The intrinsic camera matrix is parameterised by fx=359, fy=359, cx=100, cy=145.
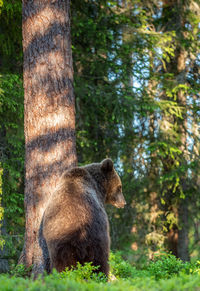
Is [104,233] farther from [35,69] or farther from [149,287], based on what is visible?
[35,69]

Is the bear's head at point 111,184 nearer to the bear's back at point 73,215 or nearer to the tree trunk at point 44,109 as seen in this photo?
the tree trunk at point 44,109

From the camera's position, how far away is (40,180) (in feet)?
17.7

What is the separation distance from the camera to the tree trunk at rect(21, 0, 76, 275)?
5.40 m

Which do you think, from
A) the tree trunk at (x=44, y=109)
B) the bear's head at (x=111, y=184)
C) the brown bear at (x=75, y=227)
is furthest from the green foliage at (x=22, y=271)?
the bear's head at (x=111, y=184)

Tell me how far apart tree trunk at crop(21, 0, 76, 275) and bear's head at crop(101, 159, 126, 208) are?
534 mm

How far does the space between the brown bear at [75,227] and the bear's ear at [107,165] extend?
0.81 meters

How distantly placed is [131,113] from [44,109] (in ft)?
16.0

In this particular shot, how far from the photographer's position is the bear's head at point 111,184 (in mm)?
5668

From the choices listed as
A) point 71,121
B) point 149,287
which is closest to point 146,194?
point 71,121

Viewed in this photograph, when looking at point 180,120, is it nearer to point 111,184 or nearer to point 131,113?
point 131,113

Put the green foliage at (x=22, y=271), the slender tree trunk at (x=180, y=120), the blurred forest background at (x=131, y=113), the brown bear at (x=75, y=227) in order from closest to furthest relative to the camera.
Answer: the brown bear at (x=75, y=227) < the green foliage at (x=22, y=271) < the blurred forest background at (x=131, y=113) < the slender tree trunk at (x=180, y=120)

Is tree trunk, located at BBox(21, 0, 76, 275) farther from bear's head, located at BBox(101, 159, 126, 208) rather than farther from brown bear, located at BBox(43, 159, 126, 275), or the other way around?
brown bear, located at BBox(43, 159, 126, 275)

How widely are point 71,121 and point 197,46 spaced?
7.80 metres

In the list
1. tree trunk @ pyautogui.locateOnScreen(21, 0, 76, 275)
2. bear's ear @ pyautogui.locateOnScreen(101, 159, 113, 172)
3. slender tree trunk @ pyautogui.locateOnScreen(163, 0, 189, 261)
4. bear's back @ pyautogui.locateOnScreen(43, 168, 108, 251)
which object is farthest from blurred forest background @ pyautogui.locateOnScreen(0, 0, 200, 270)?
bear's back @ pyautogui.locateOnScreen(43, 168, 108, 251)
